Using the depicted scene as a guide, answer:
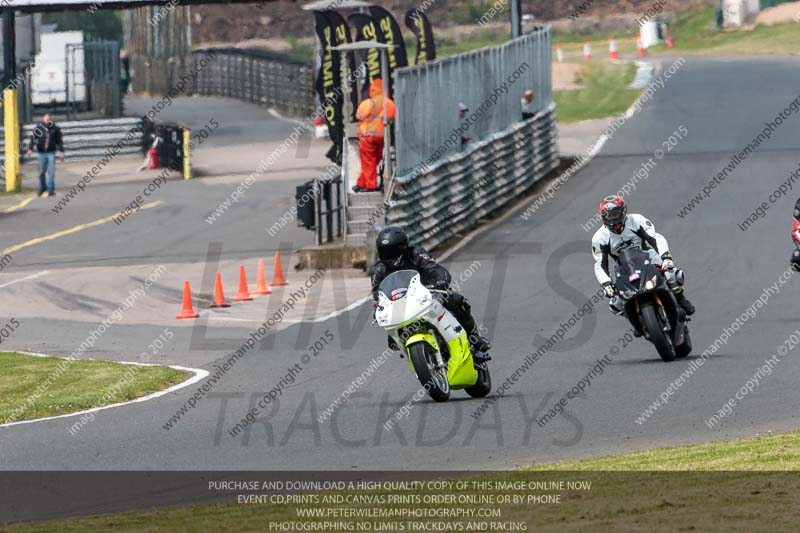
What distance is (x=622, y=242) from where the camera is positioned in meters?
16.0

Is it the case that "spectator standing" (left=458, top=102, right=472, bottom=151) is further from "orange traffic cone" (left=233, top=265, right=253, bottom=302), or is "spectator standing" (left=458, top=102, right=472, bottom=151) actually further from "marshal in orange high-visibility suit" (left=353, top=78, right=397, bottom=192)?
"orange traffic cone" (left=233, top=265, right=253, bottom=302)

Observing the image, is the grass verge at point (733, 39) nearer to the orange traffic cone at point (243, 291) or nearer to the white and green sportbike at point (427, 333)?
the orange traffic cone at point (243, 291)

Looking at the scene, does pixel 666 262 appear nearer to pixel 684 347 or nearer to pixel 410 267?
pixel 684 347

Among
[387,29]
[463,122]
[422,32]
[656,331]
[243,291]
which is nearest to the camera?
[656,331]

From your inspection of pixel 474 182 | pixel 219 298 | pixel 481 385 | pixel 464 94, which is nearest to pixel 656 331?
pixel 481 385

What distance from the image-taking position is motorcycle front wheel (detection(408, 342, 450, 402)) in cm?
1303

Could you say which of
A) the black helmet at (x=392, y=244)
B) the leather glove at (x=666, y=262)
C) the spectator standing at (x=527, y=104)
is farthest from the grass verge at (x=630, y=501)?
the spectator standing at (x=527, y=104)

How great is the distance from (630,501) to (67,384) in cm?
917

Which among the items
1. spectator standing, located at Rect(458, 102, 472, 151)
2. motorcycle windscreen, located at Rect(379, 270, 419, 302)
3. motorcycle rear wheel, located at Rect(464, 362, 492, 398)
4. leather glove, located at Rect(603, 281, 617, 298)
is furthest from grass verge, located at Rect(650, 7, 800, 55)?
motorcycle windscreen, located at Rect(379, 270, 419, 302)

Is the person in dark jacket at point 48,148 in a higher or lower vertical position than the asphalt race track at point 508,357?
higher

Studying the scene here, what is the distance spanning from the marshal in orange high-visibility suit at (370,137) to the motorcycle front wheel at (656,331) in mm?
11299

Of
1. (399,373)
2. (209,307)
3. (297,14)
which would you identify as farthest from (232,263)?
(297,14)

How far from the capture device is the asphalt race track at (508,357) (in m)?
11.9

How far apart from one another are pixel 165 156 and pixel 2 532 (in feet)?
106
